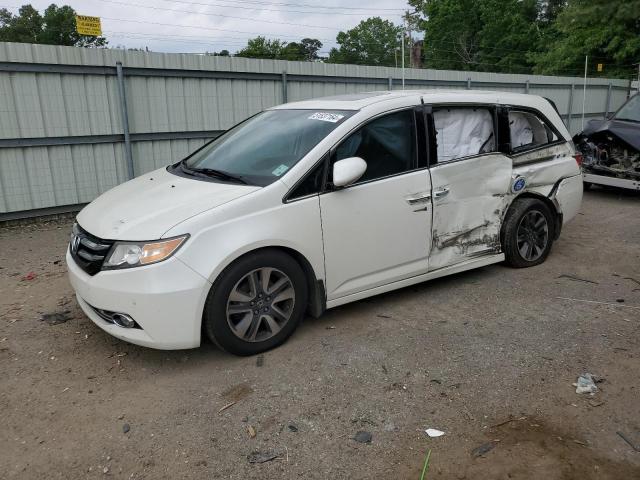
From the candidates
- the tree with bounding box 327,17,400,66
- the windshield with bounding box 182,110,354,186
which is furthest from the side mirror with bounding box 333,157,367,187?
the tree with bounding box 327,17,400,66

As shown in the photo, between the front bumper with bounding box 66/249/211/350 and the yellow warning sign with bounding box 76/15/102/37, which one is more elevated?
the yellow warning sign with bounding box 76/15/102/37

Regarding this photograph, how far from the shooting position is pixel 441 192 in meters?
4.41

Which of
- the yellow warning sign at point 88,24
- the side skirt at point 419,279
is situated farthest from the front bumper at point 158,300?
the yellow warning sign at point 88,24

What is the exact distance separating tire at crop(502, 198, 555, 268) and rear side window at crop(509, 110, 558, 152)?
1.77ft

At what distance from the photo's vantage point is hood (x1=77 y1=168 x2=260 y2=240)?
3.35 m

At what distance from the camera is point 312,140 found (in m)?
3.96

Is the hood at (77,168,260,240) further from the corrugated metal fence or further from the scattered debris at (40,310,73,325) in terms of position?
the corrugated metal fence

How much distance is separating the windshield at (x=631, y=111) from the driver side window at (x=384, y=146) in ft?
23.0

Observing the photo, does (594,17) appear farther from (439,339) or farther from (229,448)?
(229,448)

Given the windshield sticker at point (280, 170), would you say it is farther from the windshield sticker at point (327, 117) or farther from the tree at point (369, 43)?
the tree at point (369, 43)

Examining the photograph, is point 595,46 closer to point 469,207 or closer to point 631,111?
point 631,111

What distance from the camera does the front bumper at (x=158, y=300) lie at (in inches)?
126

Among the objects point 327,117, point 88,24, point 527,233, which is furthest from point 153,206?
point 88,24

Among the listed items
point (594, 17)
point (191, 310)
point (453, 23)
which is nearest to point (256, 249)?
point (191, 310)
